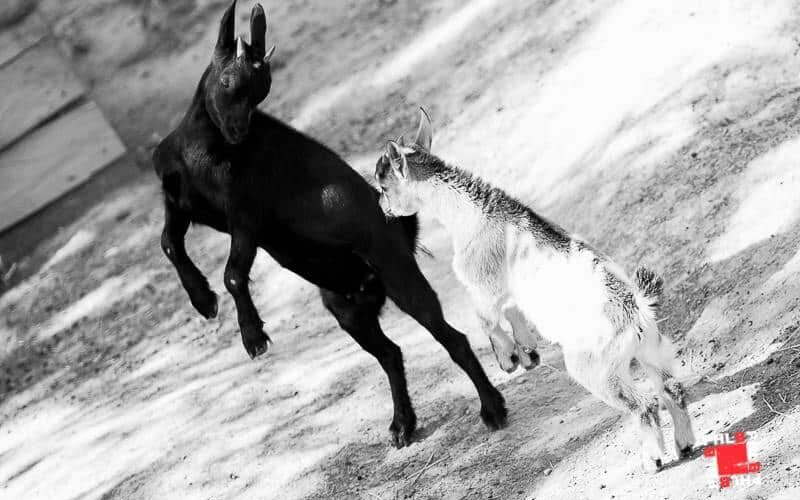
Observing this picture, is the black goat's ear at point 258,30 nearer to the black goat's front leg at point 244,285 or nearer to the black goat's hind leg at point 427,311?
the black goat's front leg at point 244,285

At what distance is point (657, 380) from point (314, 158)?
1850 millimetres

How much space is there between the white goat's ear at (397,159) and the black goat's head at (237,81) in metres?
0.62

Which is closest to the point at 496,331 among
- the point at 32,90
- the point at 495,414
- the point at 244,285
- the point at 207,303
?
the point at 495,414

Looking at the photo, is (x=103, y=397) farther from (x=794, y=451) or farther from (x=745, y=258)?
(x=794, y=451)

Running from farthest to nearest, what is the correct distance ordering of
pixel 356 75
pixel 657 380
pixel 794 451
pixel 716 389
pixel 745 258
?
pixel 356 75 → pixel 745 258 → pixel 716 389 → pixel 657 380 → pixel 794 451

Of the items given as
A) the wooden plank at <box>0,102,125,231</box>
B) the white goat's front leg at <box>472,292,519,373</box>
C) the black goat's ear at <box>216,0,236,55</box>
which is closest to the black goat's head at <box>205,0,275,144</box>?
the black goat's ear at <box>216,0,236,55</box>

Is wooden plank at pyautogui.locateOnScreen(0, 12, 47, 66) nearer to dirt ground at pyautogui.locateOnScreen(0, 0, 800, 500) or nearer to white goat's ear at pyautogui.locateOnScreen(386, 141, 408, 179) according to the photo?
dirt ground at pyautogui.locateOnScreen(0, 0, 800, 500)

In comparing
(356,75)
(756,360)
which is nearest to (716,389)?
(756,360)

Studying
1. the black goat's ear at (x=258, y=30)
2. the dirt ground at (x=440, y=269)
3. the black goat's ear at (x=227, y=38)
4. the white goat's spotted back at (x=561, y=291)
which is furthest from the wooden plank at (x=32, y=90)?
the white goat's spotted back at (x=561, y=291)

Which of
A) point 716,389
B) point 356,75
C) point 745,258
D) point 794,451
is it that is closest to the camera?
point 794,451

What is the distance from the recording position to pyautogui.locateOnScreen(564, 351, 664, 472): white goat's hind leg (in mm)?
4188

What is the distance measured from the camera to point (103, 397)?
7.73 m

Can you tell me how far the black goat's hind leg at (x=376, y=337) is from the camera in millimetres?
5414

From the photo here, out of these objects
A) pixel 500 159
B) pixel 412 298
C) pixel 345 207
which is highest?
pixel 345 207
